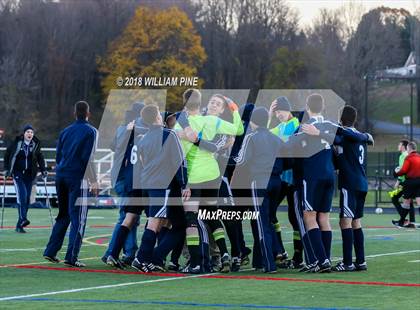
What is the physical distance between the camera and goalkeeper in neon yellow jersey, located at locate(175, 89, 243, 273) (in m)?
14.1

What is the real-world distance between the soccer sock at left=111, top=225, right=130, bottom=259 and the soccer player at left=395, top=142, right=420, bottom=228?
1234 cm

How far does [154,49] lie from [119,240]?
2292 inches

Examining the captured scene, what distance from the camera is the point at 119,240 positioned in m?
14.4

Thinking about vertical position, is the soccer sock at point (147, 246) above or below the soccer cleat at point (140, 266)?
above

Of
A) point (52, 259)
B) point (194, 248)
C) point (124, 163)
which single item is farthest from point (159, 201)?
point (52, 259)

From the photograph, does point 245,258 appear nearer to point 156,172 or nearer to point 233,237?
point 233,237

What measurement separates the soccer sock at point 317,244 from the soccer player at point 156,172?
176 cm

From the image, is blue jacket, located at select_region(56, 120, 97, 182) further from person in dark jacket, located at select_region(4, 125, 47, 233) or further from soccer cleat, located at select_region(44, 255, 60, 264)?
person in dark jacket, located at select_region(4, 125, 47, 233)

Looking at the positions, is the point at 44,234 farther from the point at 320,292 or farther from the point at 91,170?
the point at 320,292

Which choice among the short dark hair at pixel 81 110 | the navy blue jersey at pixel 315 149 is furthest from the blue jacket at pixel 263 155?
the short dark hair at pixel 81 110

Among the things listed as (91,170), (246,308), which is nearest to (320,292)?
(246,308)

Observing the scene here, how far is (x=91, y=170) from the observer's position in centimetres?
1506

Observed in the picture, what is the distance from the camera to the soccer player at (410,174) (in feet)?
83.3

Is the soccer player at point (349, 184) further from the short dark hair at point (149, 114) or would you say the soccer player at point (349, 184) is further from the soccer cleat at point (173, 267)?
the short dark hair at point (149, 114)
